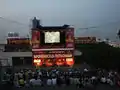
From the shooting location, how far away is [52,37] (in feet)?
55.4

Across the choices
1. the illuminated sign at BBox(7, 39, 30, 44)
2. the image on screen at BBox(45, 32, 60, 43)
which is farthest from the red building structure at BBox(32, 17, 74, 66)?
the illuminated sign at BBox(7, 39, 30, 44)

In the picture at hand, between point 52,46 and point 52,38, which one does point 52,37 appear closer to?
point 52,38

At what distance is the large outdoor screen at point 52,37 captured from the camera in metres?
16.5

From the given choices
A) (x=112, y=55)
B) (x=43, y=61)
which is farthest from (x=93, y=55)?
(x=43, y=61)

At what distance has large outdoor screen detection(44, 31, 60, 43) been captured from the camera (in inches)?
651

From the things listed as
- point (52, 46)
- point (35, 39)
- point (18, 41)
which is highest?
point (35, 39)

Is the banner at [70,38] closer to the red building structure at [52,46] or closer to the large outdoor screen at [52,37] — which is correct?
the red building structure at [52,46]

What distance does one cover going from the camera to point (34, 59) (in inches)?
661

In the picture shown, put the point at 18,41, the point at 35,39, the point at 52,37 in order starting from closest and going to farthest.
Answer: the point at 35,39, the point at 52,37, the point at 18,41

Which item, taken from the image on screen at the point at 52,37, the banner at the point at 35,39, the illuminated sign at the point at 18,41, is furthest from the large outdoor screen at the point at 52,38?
the illuminated sign at the point at 18,41

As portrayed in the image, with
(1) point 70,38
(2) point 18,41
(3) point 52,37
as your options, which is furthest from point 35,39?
(2) point 18,41

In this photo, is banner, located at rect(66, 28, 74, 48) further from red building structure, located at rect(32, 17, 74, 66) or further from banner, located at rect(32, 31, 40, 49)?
banner, located at rect(32, 31, 40, 49)

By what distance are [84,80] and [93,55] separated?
2639 centimetres

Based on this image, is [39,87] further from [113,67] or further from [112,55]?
[112,55]
